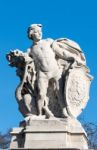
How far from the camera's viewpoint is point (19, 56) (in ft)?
52.2

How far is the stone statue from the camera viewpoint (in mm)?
15398

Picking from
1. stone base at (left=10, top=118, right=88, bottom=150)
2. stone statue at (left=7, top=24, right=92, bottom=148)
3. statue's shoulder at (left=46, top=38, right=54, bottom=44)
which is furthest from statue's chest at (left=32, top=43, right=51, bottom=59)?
stone base at (left=10, top=118, right=88, bottom=150)

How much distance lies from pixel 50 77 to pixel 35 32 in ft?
4.53

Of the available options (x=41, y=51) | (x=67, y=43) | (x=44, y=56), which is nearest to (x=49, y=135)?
(x=44, y=56)

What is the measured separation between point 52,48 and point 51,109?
1.76 meters

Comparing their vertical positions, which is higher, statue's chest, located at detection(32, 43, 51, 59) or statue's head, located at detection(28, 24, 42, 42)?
statue's head, located at detection(28, 24, 42, 42)

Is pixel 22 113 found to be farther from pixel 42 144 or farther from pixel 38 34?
pixel 38 34

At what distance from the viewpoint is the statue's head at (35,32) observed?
1594 centimetres

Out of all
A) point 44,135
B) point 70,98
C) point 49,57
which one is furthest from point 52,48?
point 44,135

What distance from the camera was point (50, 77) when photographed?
51.3 ft

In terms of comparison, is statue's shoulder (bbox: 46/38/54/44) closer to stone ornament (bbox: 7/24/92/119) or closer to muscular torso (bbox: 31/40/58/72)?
stone ornament (bbox: 7/24/92/119)

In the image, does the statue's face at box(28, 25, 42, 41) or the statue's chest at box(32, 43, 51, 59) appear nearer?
the statue's chest at box(32, 43, 51, 59)

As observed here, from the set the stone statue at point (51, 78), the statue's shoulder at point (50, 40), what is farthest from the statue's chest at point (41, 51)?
the statue's shoulder at point (50, 40)

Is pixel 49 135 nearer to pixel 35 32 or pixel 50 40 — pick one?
pixel 50 40
